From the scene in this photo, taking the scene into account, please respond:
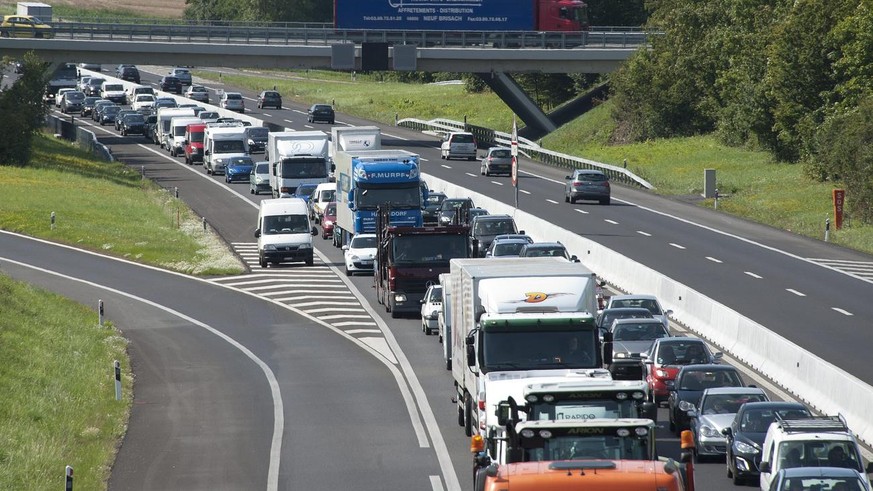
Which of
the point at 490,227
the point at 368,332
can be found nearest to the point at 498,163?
the point at 490,227

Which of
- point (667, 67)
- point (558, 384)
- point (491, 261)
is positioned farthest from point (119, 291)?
point (667, 67)

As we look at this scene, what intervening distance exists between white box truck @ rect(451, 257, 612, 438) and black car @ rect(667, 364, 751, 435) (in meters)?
3.04

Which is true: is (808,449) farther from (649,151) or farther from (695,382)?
(649,151)

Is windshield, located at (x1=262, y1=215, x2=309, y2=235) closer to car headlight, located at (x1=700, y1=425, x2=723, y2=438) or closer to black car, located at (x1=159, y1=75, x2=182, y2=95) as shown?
car headlight, located at (x1=700, y1=425, x2=723, y2=438)

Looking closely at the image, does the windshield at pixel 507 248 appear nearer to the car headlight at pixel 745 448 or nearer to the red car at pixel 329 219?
the red car at pixel 329 219

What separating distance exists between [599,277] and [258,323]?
1146cm

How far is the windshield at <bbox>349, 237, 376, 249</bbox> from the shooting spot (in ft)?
162

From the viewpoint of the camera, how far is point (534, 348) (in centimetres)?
2312

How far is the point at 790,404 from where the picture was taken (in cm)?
2366

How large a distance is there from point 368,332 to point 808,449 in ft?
64.8

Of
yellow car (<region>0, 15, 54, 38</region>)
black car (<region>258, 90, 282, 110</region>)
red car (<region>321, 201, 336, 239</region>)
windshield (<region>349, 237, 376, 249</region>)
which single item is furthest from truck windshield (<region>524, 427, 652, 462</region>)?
black car (<region>258, 90, 282, 110</region>)

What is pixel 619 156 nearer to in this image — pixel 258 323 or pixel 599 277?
pixel 599 277

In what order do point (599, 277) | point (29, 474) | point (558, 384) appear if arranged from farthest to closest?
point (599, 277) → point (29, 474) → point (558, 384)

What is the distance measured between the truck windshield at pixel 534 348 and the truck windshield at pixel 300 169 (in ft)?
140
